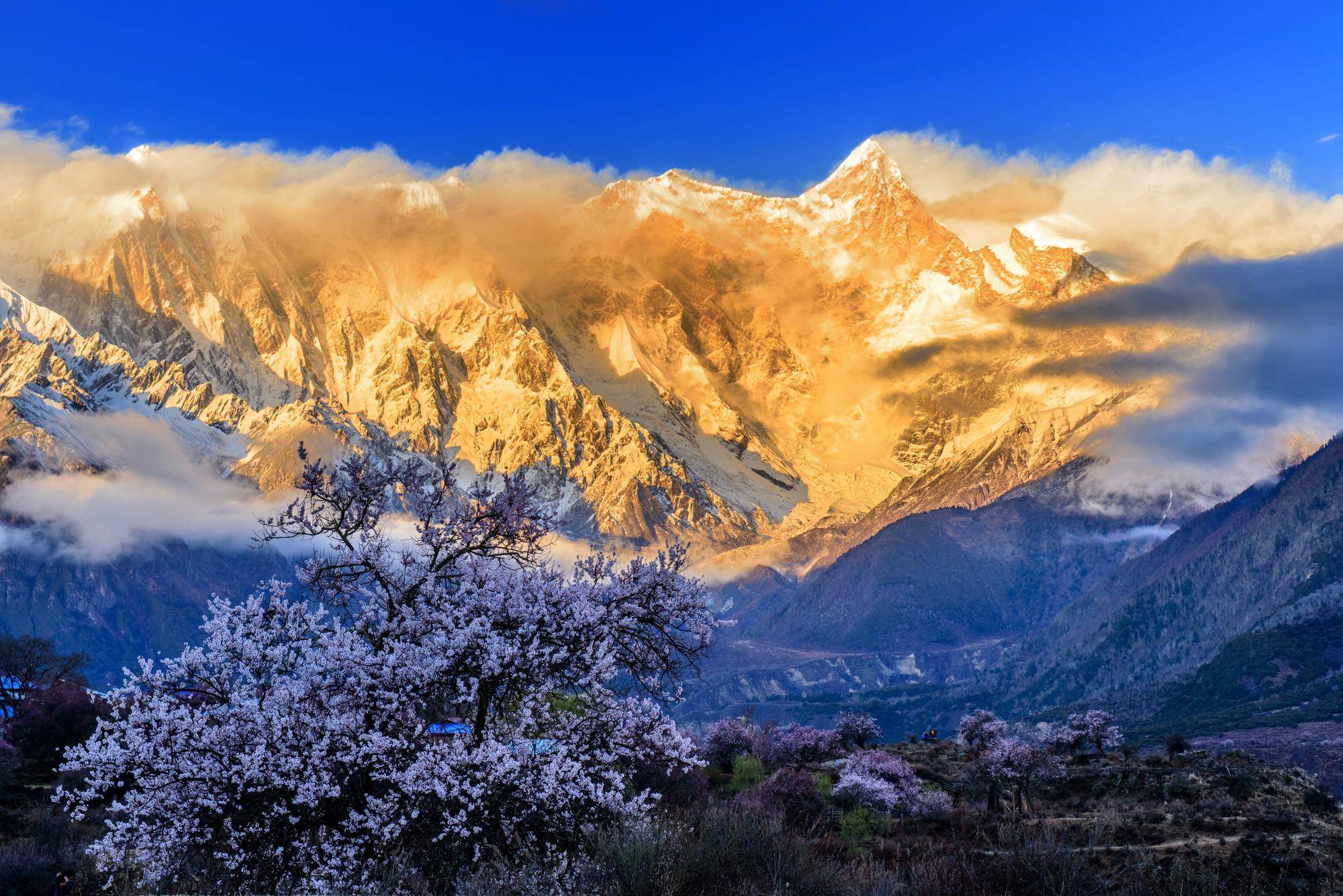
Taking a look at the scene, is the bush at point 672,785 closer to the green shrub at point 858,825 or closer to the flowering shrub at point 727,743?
the green shrub at point 858,825

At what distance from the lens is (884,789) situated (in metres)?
79.4

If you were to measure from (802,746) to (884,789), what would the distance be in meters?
26.4

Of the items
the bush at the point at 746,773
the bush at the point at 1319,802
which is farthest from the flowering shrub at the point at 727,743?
the bush at the point at 1319,802

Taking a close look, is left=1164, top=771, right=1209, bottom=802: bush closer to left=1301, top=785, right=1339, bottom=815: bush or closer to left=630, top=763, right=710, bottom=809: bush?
left=1301, top=785, right=1339, bottom=815: bush

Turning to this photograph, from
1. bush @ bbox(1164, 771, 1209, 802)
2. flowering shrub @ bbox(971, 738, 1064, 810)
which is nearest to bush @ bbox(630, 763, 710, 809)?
flowering shrub @ bbox(971, 738, 1064, 810)

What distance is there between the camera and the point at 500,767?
23.3m

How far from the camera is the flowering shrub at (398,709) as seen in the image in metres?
24.2

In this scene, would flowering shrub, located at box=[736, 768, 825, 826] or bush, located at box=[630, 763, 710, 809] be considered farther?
flowering shrub, located at box=[736, 768, 825, 826]

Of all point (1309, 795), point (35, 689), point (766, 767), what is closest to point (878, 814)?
point (766, 767)

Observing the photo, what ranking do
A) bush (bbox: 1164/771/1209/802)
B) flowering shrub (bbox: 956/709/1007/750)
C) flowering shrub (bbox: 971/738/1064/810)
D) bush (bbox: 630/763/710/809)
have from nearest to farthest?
bush (bbox: 630/763/710/809), bush (bbox: 1164/771/1209/802), flowering shrub (bbox: 971/738/1064/810), flowering shrub (bbox: 956/709/1007/750)

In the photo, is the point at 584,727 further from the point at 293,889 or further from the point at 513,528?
the point at 293,889

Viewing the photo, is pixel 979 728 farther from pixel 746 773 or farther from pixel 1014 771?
pixel 746 773

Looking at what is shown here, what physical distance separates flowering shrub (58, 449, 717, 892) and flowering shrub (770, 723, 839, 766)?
7471 cm

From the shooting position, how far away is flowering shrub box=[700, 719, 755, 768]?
103188mm
